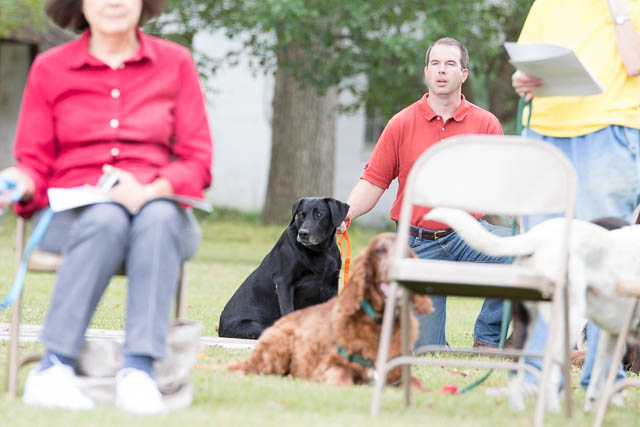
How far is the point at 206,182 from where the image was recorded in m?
4.03

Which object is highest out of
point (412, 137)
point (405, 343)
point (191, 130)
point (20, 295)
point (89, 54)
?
point (89, 54)

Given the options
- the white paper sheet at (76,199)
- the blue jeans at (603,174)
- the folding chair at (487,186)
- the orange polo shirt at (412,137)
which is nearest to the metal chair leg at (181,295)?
the white paper sheet at (76,199)

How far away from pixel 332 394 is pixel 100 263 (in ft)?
4.13

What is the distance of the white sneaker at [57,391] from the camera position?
144 inches

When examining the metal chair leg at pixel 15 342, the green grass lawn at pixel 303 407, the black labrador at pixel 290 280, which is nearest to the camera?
the green grass lawn at pixel 303 407

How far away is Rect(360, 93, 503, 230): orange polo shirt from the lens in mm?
6289

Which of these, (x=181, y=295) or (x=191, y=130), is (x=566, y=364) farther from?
(x=191, y=130)

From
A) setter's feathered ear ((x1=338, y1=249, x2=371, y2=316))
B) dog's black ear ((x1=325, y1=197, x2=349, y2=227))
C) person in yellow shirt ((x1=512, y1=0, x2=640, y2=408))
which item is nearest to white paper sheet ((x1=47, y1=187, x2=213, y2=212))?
setter's feathered ear ((x1=338, y1=249, x2=371, y2=316))

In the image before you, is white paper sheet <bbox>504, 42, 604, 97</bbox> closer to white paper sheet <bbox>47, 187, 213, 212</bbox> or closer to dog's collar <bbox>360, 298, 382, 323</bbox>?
dog's collar <bbox>360, 298, 382, 323</bbox>

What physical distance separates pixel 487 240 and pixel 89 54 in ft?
5.72

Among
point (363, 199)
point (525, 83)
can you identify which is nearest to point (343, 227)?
point (363, 199)

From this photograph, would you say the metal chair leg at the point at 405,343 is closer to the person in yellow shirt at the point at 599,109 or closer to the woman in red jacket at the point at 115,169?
Answer: the person in yellow shirt at the point at 599,109

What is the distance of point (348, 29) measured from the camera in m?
16.3

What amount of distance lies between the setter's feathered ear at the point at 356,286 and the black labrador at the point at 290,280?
77.3 inches
